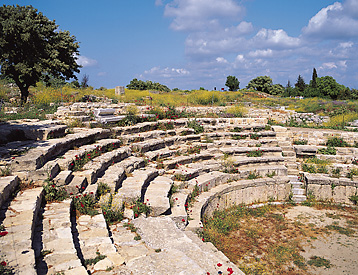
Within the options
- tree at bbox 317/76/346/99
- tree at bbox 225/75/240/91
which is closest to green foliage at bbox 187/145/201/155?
tree at bbox 225/75/240/91

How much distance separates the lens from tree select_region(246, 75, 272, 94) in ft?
209

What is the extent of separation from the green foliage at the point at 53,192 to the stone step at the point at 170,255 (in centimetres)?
138

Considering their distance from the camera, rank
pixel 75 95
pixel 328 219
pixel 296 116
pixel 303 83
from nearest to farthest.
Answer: pixel 328 219, pixel 75 95, pixel 296 116, pixel 303 83

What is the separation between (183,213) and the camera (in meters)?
5.74

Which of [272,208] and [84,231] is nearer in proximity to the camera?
[84,231]

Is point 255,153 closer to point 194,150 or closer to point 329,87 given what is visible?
point 194,150

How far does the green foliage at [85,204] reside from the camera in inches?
185

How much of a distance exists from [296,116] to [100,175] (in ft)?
56.3

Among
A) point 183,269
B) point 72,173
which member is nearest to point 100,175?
point 72,173

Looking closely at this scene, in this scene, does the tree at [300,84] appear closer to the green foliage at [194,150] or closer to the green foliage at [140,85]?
the green foliage at [140,85]

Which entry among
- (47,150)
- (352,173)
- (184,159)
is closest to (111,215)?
(47,150)

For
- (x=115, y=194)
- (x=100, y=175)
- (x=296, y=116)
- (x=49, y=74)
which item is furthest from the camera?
(x=49, y=74)

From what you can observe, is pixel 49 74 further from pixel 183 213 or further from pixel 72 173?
pixel 183 213

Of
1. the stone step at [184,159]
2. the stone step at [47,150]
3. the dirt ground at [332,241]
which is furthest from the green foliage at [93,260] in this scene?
the stone step at [184,159]
